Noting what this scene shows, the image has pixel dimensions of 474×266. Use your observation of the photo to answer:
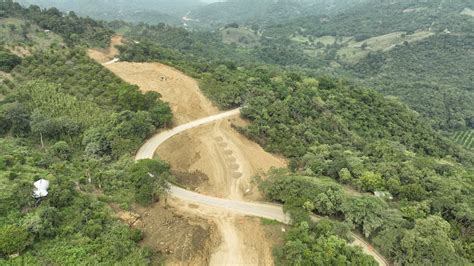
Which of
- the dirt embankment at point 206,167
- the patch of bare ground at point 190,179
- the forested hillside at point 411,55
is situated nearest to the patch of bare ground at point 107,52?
the dirt embankment at point 206,167

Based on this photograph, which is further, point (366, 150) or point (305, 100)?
point (305, 100)

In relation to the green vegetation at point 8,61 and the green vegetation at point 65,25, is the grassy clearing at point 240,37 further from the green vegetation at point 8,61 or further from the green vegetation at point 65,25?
the green vegetation at point 8,61

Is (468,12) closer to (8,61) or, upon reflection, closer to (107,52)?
(107,52)

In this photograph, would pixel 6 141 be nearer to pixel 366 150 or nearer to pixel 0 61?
pixel 0 61

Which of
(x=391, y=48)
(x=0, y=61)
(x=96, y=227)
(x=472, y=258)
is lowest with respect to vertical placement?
(x=391, y=48)

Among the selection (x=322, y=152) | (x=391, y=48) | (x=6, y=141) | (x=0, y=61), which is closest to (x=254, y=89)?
(x=322, y=152)

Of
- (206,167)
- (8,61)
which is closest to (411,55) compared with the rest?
(206,167)

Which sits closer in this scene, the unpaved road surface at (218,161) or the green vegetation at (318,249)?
the green vegetation at (318,249)
